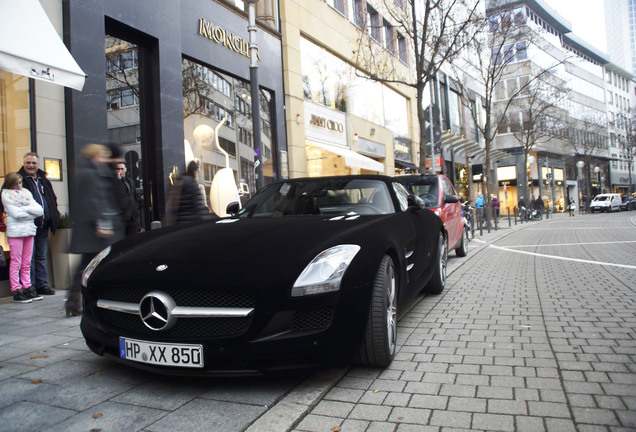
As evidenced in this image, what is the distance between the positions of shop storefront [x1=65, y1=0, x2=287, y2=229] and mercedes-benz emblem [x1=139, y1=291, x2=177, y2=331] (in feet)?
19.0

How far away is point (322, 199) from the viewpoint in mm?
4266

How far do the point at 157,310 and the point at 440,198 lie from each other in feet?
21.1

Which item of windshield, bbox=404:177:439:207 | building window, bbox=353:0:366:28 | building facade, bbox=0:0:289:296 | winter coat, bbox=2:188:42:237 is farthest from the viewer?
building window, bbox=353:0:366:28

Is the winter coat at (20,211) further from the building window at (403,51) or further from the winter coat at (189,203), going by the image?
the building window at (403,51)

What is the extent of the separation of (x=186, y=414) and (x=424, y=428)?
3.95 feet

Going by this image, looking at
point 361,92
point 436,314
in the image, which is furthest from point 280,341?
point 361,92

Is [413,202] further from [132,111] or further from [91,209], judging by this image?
[132,111]

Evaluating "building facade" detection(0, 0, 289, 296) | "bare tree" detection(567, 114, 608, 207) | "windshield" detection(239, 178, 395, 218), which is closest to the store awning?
"building facade" detection(0, 0, 289, 296)

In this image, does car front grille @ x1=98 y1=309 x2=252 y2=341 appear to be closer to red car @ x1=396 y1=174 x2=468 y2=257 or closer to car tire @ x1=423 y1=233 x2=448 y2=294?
car tire @ x1=423 y1=233 x2=448 y2=294

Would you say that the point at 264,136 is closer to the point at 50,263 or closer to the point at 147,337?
the point at 50,263

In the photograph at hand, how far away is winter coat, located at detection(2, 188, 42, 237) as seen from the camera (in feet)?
19.4

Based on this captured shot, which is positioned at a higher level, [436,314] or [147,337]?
[147,337]

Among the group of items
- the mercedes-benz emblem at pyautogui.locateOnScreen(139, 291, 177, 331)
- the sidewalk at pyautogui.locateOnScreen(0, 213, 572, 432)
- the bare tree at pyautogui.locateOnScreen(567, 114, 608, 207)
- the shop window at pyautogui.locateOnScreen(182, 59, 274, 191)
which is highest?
Answer: the bare tree at pyautogui.locateOnScreen(567, 114, 608, 207)

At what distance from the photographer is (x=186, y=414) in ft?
8.07
